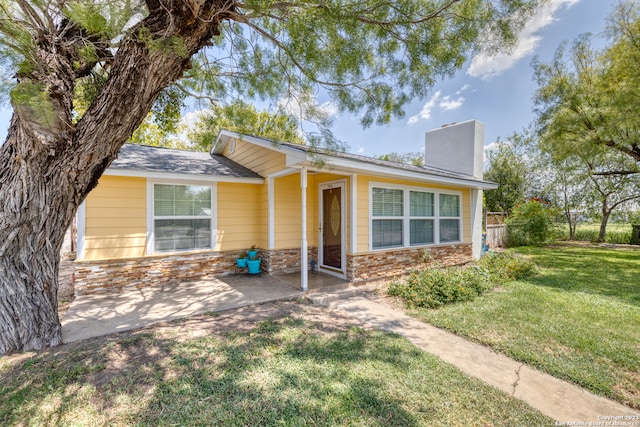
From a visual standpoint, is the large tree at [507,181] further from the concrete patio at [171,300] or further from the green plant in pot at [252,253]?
the green plant in pot at [252,253]

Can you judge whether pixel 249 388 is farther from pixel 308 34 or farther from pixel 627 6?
pixel 627 6

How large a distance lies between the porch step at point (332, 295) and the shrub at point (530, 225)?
36.1 ft

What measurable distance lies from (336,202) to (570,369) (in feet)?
16.4

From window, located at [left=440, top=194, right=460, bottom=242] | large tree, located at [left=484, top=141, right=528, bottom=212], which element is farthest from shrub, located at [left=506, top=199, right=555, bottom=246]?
window, located at [left=440, top=194, right=460, bottom=242]

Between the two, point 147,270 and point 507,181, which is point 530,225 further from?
point 147,270

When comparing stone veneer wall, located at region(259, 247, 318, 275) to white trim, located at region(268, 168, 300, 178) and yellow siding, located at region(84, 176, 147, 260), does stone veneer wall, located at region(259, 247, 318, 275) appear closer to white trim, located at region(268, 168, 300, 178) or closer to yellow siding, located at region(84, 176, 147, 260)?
white trim, located at region(268, 168, 300, 178)

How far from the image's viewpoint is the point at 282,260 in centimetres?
724

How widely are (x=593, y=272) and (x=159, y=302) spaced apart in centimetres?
1081

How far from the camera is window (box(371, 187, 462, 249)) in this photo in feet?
22.3

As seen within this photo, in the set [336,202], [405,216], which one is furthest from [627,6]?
[336,202]

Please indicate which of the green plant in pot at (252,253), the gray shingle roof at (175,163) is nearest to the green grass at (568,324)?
the green plant in pot at (252,253)

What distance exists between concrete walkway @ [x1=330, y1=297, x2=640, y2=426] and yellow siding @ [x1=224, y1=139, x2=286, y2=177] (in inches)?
161

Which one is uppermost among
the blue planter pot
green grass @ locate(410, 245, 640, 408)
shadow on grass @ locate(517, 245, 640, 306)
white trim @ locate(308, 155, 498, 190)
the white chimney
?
the white chimney

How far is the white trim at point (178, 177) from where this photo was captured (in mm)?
5492
